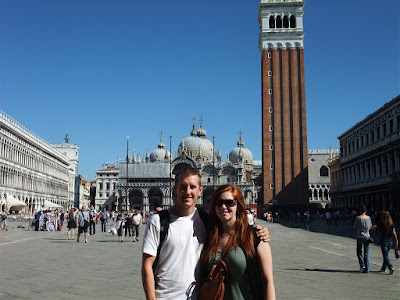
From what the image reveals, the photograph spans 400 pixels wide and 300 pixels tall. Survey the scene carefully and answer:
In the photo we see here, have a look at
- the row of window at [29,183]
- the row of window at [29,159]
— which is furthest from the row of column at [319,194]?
the row of window at [29,159]

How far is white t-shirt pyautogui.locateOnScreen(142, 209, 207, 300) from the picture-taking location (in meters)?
3.15

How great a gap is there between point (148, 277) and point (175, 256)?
0.77 feet

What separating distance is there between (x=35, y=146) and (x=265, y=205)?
27524mm

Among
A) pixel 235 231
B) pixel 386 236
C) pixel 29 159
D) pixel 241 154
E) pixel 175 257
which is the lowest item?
pixel 386 236

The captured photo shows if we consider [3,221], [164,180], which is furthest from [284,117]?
[164,180]

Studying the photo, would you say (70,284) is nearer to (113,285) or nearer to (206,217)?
(113,285)

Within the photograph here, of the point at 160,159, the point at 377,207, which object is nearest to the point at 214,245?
the point at 377,207

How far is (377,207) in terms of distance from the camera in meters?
39.9

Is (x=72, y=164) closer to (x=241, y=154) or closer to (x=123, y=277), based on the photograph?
(x=241, y=154)

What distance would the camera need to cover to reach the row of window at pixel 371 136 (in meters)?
35.8

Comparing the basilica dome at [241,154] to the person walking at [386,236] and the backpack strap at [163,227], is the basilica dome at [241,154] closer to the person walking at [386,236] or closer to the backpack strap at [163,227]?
the person walking at [386,236]

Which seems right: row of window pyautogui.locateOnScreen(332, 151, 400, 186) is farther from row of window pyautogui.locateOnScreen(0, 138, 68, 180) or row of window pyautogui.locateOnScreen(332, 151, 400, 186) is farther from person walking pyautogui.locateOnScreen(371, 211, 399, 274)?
row of window pyautogui.locateOnScreen(0, 138, 68, 180)

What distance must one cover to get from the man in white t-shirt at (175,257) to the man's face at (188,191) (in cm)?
1

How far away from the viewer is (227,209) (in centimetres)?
315
